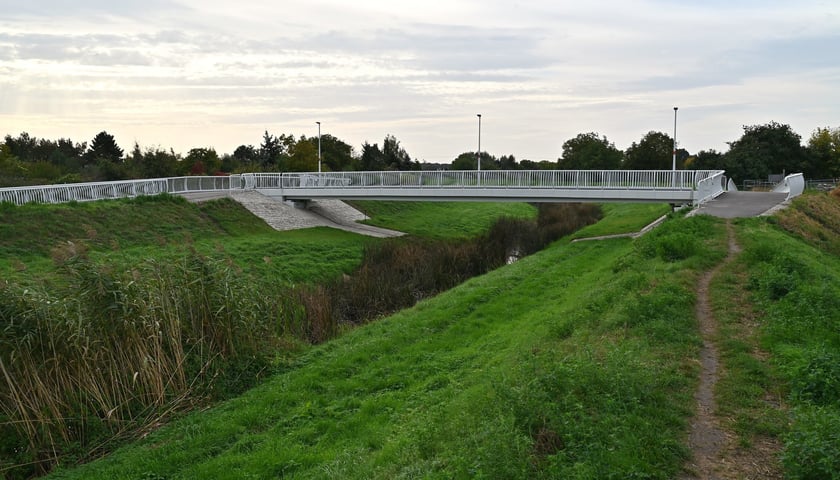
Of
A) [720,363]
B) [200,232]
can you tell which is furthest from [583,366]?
[200,232]

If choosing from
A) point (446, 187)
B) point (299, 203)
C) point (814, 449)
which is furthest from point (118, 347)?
point (299, 203)

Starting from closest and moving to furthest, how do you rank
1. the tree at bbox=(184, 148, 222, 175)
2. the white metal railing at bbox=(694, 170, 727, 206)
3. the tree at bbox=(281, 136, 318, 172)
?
1. the white metal railing at bbox=(694, 170, 727, 206)
2. the tree at bbox=(184, 148, 222, 175)
3. the tree at bbox=(281, 136, 318, 172)

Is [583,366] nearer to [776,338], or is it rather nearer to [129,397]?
[776,338]

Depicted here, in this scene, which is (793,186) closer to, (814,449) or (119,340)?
Answer: (814,449)

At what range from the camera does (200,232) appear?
98.3 ft

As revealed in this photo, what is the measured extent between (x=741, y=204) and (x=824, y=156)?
123 ft

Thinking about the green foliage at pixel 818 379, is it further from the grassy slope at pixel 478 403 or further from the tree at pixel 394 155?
the tree at pixel 394 155

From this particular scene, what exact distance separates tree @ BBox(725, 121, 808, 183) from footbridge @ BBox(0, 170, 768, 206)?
2040 centimetres

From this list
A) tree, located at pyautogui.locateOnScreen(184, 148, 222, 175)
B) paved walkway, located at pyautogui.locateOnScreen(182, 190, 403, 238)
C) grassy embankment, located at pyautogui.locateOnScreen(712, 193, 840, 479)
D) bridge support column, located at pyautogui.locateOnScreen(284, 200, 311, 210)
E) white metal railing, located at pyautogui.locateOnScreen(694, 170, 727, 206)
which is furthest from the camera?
tree, located at pyautogui.locateOnScreen(184, 148, 222, 175)

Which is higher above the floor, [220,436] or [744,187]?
[744,187]

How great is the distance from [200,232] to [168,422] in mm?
→ 21795

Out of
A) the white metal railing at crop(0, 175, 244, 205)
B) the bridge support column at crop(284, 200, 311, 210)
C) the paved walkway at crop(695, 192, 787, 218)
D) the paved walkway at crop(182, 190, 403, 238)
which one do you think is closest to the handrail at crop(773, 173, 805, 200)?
the paved walkway at crop(695, 192, 787, 218)

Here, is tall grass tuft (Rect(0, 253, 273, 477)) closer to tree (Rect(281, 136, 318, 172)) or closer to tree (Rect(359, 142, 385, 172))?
tree (Rect(281, 136, 318, 172))

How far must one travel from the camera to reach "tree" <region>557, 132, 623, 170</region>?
60.3m
